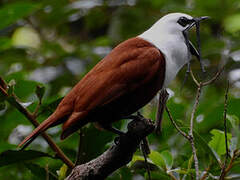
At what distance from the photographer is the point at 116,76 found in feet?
7.11

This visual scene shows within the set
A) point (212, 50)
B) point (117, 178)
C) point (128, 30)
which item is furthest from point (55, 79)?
point (117, 178)

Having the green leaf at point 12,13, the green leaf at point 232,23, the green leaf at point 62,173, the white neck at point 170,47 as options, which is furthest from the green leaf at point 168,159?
the green leaf at point 232,23

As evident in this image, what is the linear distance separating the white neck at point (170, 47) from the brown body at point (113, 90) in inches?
1.6

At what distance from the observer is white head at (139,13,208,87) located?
2.30 metres

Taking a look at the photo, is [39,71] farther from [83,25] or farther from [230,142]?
[230,142]

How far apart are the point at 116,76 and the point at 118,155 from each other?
33 cm

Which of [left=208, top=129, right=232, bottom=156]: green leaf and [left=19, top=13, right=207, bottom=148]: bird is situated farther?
[left=208, top=129, right=232, bottom=156]: green leaf

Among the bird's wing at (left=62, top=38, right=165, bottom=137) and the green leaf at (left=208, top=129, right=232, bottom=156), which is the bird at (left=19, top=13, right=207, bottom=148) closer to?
the bird's wing at (left=62, top=38, right=165, bottom=137)

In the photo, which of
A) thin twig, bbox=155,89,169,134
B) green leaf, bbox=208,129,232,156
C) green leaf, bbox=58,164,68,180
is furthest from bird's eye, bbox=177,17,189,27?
green leaf, bbox=58,164,68,180

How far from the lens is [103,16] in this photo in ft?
15.9

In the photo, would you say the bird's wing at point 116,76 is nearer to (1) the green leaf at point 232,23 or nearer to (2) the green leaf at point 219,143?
(2) the green leaf at point 219,143

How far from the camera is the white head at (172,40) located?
2.30 metres

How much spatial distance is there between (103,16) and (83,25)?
69cm

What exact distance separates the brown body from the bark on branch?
136mm
